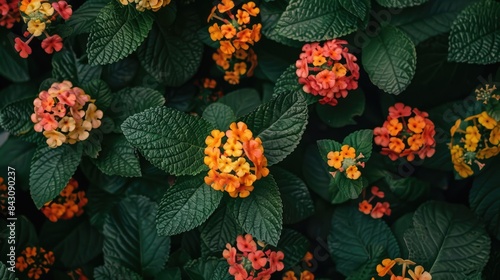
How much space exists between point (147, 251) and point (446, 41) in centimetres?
106

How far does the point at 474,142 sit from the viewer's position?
5.00 ft

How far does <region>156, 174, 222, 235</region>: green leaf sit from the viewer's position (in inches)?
57.4

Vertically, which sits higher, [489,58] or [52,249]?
[489,58]

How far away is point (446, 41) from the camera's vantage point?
67.5 inches

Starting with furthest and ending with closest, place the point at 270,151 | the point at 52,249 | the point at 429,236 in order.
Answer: the point at 52,249 < the point at 429,236 < the point at 270,151

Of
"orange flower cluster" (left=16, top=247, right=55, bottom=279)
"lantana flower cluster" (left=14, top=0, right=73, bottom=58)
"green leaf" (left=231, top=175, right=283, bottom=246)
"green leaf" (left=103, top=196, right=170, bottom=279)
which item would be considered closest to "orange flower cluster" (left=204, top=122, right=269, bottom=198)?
"green leaf" (left=231, top=175, right=283, bottom=246)

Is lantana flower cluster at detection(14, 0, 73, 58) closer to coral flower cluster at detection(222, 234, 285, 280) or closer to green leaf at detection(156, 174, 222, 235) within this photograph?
green leaf at detection(156, 174, 222, 235)

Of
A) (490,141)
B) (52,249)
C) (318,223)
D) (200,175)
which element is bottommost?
(52,249)

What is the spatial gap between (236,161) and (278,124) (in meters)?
0.21

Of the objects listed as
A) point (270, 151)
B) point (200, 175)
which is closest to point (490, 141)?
point (270, 151)

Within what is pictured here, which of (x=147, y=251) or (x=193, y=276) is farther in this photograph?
(x=147, y=251)

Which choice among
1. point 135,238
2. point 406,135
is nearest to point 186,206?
point 135,238

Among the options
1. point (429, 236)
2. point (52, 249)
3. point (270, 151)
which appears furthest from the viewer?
point (52, 249)

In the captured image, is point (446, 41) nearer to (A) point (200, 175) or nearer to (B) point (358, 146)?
(B) point (358, 146)
